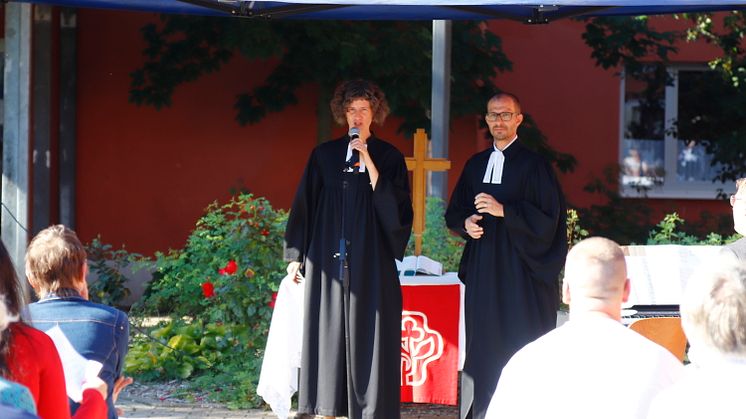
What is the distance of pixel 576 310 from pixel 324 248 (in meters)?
2.69

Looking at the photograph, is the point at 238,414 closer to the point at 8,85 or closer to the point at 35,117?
the point at 8,85

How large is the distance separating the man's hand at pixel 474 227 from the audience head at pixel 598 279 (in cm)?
233

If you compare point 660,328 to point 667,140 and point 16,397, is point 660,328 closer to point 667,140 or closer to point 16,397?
point 16,397

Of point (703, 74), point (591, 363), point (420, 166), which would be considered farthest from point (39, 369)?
point (703, 74)

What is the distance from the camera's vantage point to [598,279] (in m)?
2.89

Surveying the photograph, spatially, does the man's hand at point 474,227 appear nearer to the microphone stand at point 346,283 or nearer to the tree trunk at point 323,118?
the microphone stand at point 346,283

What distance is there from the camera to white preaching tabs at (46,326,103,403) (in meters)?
3.26

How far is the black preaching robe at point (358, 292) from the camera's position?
5.40m

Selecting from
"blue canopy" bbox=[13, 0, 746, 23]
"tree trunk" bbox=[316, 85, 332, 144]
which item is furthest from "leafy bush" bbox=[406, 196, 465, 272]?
"tree trunk" bbox=[316, 85, 332, 144]

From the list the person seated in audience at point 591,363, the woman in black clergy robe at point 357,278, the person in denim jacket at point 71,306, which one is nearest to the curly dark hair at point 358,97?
the woman in black clergy robe at point 357,278

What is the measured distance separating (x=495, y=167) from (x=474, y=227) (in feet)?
1.13

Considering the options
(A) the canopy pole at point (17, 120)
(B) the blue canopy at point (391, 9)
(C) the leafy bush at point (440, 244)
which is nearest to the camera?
(B) the blue canopy at point (391, 9)

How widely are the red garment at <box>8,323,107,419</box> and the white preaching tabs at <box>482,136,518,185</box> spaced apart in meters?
2.94

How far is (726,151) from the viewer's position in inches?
444
